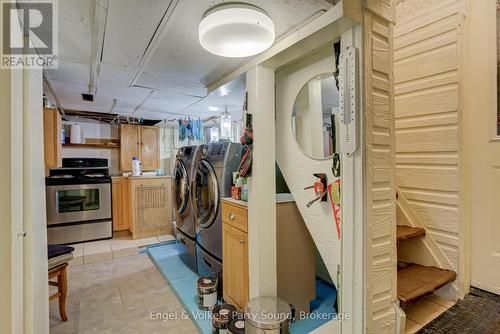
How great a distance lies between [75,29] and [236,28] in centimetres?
100

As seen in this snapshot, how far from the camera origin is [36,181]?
823mm

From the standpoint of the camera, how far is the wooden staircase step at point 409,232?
5.62ft

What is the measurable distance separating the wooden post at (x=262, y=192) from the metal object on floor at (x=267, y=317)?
0.15 metres

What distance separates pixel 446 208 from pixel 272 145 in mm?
1323

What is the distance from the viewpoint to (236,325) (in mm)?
1645

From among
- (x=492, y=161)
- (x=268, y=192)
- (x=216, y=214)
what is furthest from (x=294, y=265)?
(x=492, y=161)

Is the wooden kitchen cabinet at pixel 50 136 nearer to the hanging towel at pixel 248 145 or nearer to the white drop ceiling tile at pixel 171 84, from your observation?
the white drop ceiling tile at pixel 171 84

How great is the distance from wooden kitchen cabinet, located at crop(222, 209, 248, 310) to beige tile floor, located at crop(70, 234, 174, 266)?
6.76 ft

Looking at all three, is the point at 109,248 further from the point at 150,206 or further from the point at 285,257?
the point at 285,257

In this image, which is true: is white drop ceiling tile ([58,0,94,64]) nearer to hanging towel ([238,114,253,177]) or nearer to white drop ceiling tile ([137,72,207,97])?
white drop ceiling tile ([137,72,207,97])

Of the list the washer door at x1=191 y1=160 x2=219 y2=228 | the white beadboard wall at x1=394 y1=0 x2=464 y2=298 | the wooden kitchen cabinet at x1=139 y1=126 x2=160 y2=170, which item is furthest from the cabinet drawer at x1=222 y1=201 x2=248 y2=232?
the wooden kitchen cabinet at x1=139 y1=126 x2=160 y2=170

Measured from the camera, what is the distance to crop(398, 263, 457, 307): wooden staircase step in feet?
4.69

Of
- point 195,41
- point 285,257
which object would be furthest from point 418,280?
point 195,41

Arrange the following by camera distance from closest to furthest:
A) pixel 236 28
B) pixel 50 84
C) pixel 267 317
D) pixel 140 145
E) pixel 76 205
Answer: pixel 236 28
pixel 267 317
pixel 50 84
pixel 76 205
pixel 140 145
